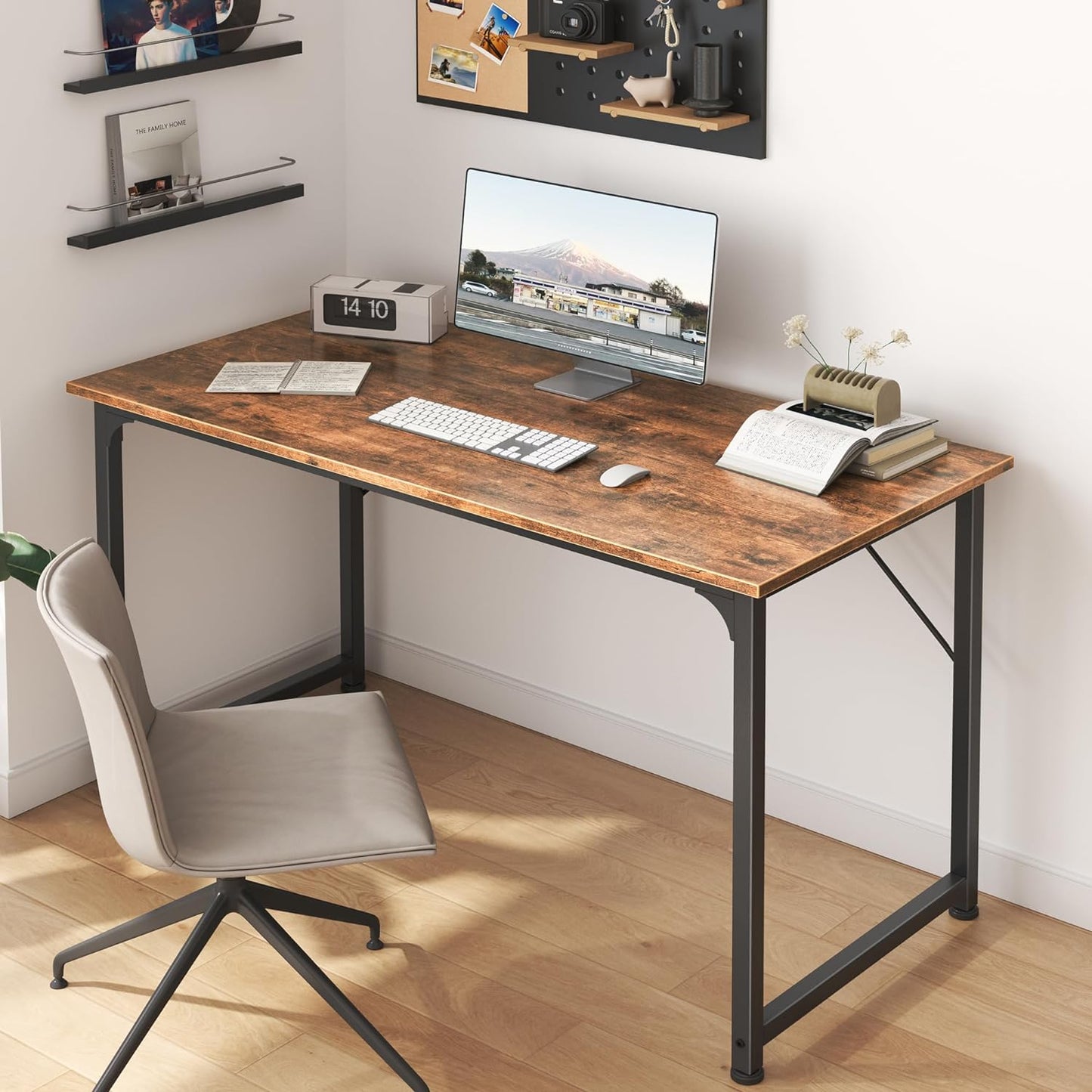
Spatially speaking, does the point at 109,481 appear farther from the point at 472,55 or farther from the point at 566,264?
the point at 472,55

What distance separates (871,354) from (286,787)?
4.01 feet

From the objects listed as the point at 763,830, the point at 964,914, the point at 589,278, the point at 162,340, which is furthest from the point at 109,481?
the point at 964,914

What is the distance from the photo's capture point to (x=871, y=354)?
2830 mm

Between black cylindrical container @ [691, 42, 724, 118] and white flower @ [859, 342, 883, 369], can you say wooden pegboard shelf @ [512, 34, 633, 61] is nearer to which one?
black cylindrical container @ [691, 42, 724, 118]

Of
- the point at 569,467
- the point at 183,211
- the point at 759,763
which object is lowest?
the point at 759,763

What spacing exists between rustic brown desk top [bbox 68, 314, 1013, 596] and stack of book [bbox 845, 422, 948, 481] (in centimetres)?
2

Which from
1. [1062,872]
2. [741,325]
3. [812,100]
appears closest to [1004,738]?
[1062,872]

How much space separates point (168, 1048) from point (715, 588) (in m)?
1.20

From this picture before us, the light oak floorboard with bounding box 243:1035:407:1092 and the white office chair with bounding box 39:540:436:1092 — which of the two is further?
the light oak floorboard with bounding box 243:1035:407:1092

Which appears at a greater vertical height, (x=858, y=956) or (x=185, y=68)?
(x=185, y=68)

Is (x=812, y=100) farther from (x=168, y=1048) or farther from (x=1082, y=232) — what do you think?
(x=168, y=1048)

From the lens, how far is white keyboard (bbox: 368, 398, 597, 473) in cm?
282

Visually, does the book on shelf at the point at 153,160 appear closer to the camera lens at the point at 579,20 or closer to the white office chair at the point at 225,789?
the camera lens at the point at 579,20

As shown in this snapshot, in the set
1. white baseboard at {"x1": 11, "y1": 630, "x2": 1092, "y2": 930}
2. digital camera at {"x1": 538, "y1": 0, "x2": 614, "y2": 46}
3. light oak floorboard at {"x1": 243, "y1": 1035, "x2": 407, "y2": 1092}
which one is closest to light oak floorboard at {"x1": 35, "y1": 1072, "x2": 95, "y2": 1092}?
light oak floorboard at {"x1": 243, "y1": 1035, "x2": 407, "y2": 1092}
